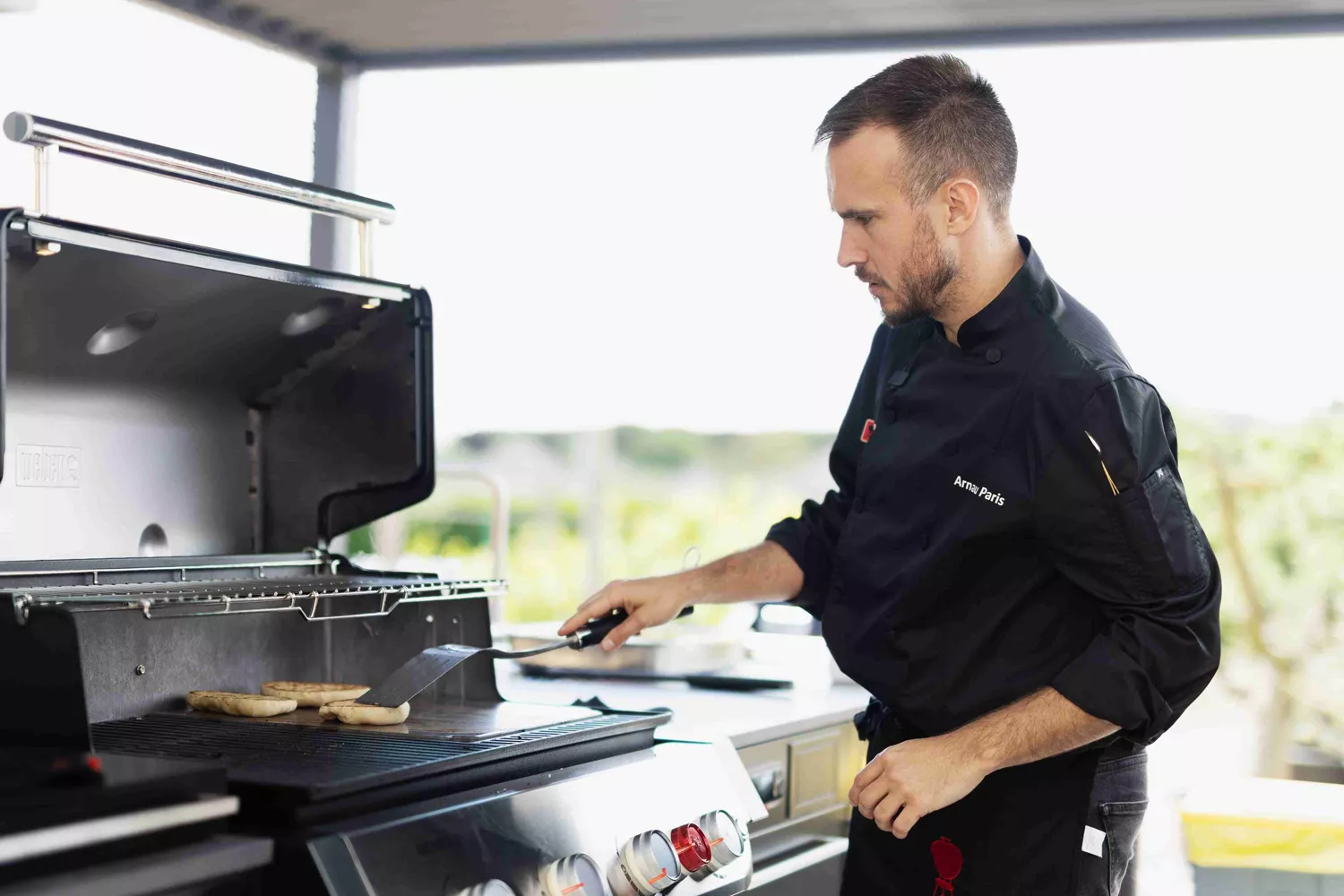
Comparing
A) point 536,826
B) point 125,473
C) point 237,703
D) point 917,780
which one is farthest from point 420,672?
point 917,780

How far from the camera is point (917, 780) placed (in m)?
1.45

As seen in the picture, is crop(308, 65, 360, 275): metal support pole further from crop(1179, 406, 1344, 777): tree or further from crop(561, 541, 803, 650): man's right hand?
crop(1179, 406, 1344, 777): tree

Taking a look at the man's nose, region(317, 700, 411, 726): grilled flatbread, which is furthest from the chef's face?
region(317, 700, 411, 726): grilled flatbread

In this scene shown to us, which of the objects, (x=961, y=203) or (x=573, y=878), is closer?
(x=573, y=878)

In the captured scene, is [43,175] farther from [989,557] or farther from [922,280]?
[989,557]

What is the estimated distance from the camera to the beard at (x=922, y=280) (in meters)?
1.61

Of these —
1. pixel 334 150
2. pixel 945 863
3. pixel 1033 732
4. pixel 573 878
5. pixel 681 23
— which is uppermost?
pixel 681 23

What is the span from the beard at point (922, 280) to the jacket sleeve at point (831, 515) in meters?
0.26

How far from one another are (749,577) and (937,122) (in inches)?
26.5

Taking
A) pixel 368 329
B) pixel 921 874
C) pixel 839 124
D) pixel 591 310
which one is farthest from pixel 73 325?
pixel 591 310

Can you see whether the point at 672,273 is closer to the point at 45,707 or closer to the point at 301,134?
the point at 301,134

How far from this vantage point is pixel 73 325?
1512mm

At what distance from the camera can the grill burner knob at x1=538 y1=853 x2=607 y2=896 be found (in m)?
1.26

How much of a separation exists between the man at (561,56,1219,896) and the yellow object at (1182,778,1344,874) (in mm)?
914
